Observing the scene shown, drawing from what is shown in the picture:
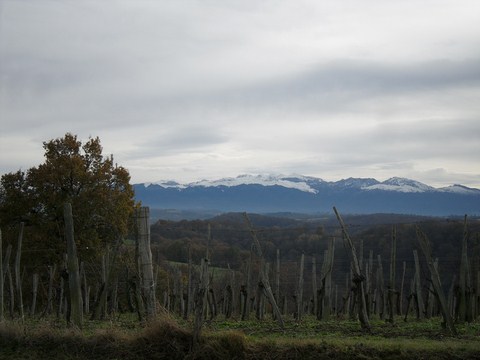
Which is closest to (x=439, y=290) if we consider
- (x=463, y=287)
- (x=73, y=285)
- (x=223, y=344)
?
(x=463, y=287)

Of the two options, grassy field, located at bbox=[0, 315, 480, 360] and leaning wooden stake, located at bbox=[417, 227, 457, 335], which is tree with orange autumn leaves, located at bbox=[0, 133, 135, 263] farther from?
leaning wooden stake, located at bbox=[417, 227, 457, 335]

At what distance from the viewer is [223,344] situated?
9820 millimetres

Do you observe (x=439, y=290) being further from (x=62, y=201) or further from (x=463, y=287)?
(x=62, y=201)

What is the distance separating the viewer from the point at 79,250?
82.3 ft

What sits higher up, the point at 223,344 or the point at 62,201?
the point at 62,201

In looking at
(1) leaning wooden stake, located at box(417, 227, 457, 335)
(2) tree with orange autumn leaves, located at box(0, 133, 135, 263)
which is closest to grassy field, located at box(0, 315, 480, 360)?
(1) leaning wooden stake, located at box(417, 227, 457, 335)

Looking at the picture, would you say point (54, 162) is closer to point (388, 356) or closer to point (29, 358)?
point (29, 358)

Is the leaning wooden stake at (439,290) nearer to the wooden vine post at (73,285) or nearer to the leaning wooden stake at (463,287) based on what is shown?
the leaning wooden stake at (463,287)

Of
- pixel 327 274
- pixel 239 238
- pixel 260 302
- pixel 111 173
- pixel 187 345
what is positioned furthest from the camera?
pixel 239 238

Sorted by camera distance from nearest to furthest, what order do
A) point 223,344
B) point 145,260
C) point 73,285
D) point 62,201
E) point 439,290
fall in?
point 223,344
point 145,260
point 73,285
point 439,290
point 62,201

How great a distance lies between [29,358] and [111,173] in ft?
59.5

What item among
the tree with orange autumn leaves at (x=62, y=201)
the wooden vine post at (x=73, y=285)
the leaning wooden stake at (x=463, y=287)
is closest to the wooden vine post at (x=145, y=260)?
the wooden vine post at (x=73, y=285)

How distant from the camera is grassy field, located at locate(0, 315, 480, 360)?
30.3ft

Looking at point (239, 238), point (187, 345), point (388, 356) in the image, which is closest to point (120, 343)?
point (187, 345)
